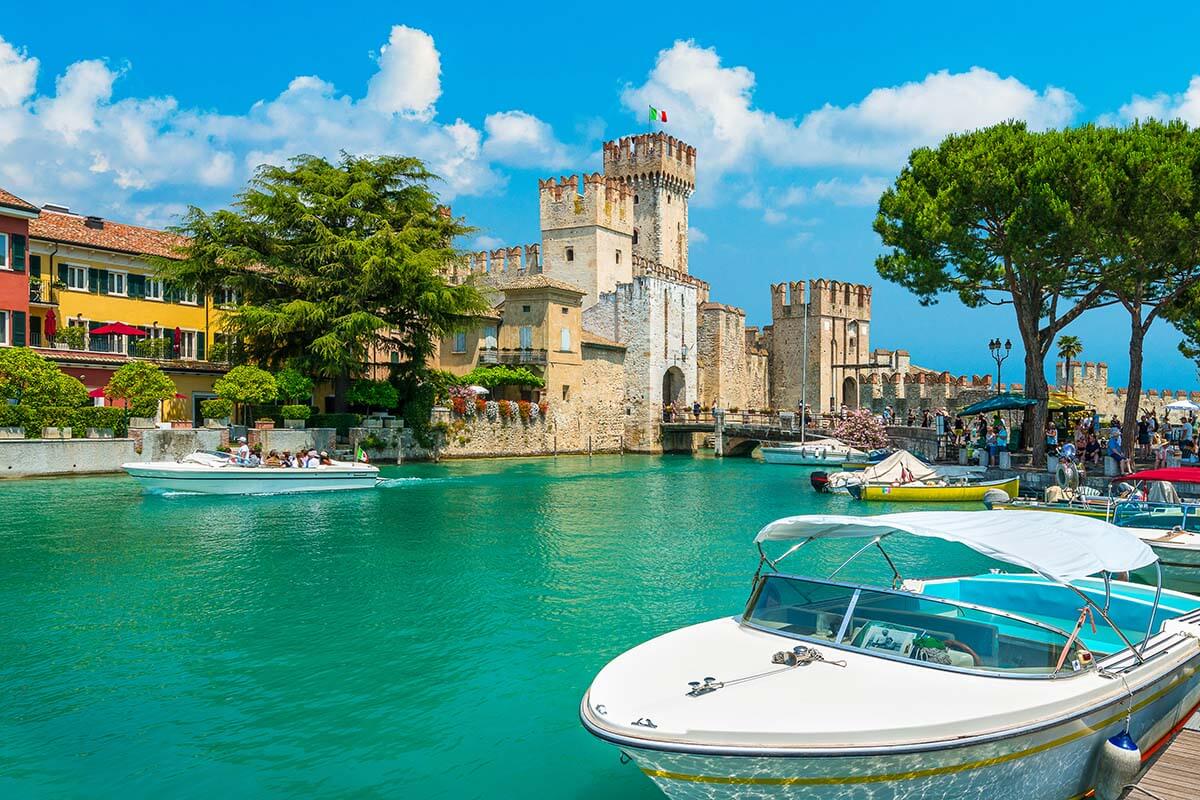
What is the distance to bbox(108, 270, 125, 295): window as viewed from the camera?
39.6 metres

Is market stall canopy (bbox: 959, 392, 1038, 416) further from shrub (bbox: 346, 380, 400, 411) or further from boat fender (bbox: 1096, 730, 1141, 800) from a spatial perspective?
boat fender (bbox: 1096, 730, 1141, 800)

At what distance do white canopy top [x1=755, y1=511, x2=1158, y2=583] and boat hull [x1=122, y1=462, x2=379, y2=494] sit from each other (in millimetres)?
24147

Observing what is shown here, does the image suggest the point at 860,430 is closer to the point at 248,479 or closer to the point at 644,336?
the point at 644,336

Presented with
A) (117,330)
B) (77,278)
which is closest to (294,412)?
(117,330)

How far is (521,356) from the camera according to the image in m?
51.6

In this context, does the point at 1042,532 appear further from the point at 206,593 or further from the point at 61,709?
the point at 206,593

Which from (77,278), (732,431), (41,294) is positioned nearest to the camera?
(41,294)

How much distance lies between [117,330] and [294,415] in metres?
7.71

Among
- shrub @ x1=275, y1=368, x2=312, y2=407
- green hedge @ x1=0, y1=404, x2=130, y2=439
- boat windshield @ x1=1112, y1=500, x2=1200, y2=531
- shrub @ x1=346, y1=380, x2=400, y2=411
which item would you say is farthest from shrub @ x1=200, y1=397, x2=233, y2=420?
boat windshield @ x1=1112, y1=500, x2=1200, y2=531

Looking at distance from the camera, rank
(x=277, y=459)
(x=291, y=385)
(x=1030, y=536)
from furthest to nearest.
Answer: (x=291, y=385) < (x=277, y=459) < (x=1030, y=536)

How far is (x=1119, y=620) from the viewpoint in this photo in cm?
954

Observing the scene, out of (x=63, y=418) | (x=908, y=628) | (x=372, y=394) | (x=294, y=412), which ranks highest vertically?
(x=372, y=394)

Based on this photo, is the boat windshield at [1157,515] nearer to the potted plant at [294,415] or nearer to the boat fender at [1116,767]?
the boat fender at [1116,767]

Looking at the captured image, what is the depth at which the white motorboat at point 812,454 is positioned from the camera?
47.2m
